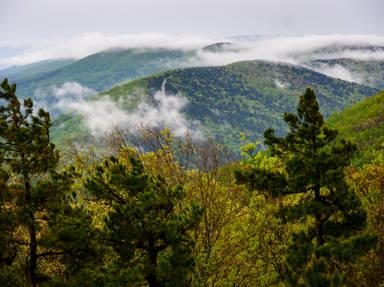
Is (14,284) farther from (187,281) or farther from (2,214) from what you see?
(187,281)

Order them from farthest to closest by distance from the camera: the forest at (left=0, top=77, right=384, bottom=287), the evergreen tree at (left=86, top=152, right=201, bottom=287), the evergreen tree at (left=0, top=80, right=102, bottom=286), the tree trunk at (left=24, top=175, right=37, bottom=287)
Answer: the evergreen tree at (left=86, top=152, right=201, bottom=287), the forest at (left=0, top=77, right=384, bottom=287), the evergreen tree at (left=0, top=80, right=102, bottom=286), the tree trunk at (left=24, top=175, right=37, bottom=287)

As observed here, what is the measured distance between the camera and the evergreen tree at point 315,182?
695 inches

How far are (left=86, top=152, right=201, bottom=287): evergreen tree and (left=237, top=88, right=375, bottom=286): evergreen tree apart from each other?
13.0 feet

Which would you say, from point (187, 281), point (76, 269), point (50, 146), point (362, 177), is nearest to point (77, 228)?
point (76, 269)

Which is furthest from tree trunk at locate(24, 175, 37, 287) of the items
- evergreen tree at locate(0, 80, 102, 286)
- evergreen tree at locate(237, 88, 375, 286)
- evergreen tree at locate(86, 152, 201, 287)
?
evergreen tree at locate(237, 88, 375, 286)

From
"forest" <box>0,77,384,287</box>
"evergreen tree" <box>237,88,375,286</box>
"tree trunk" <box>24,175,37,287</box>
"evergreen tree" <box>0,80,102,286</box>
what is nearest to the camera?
"tree trunk" <box>24,175,37,287</box>

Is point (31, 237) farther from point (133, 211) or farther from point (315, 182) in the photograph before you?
point (315, 182)

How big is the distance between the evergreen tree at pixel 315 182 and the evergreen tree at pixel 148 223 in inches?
156

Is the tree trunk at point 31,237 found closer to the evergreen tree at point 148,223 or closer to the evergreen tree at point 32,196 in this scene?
the evergreen tree at point 32,196

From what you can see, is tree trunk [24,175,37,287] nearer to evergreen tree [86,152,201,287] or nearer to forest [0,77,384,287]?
forest [0,77,384,287]

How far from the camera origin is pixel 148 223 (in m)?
17.0

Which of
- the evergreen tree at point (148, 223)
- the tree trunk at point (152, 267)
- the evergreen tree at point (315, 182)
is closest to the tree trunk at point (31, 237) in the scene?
the evergreen tree at point (148, 223)

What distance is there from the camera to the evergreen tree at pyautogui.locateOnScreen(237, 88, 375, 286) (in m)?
17.7

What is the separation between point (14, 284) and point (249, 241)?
15651mm
